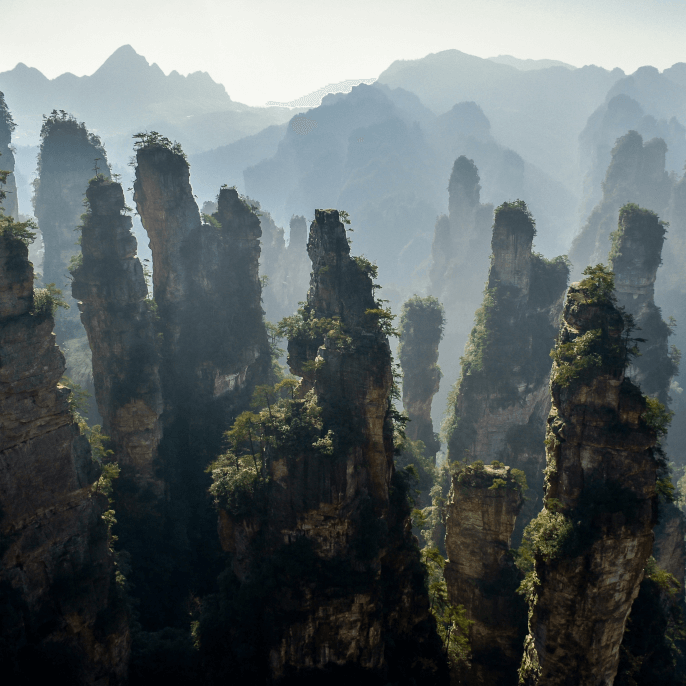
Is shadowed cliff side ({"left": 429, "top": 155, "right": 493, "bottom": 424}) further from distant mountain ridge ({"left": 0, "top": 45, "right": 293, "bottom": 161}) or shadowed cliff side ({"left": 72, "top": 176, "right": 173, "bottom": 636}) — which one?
distant mountain ridge ({"left": 0, "top": 45, "right": 293, "bottom": 161})

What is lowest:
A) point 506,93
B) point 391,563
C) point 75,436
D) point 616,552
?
point 391,563

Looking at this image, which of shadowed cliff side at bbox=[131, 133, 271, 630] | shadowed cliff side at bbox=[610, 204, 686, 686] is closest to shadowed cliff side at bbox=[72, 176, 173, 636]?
shadowed cliff side at bbox=[131, 133, 271, 630]

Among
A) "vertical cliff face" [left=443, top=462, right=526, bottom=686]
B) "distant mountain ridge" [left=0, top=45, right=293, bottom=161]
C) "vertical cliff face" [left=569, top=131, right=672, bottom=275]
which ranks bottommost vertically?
"vertical cliff face" [left=443, top=462, right=526, bottom=686]

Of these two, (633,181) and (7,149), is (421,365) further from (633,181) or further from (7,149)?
(633,181)

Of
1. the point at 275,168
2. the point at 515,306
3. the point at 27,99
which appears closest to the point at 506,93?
the point at 275,168

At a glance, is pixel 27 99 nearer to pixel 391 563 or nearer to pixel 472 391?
pixel 472 391

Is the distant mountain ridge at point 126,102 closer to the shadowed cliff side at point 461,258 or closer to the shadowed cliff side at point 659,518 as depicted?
the shadowed cliff side at point 461,258

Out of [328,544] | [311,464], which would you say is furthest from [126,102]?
[328,544]

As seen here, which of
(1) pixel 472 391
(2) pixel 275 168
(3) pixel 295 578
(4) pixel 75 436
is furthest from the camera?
(2) pixel 275 168
